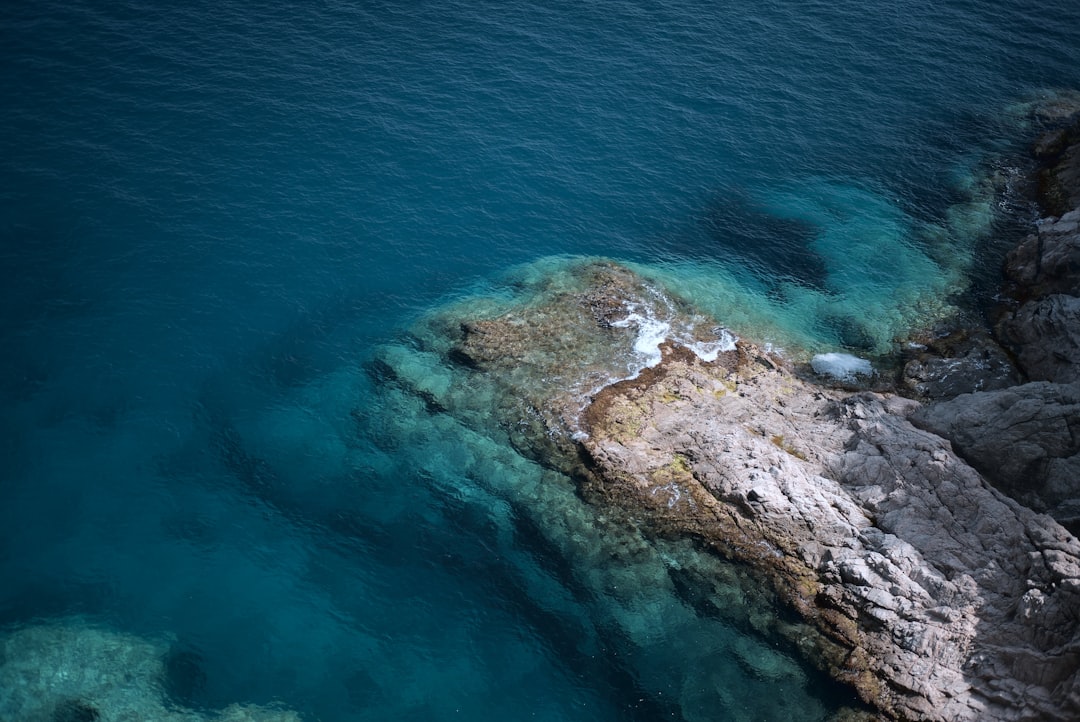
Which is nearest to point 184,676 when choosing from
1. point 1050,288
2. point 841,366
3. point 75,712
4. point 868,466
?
point 75,712

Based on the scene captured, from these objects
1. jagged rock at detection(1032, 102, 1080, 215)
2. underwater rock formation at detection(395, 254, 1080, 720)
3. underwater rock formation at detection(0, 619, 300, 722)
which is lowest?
underwater rock formation at detection(0, 619, 300, 722)

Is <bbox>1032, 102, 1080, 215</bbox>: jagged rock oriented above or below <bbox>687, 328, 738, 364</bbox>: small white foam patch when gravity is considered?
above

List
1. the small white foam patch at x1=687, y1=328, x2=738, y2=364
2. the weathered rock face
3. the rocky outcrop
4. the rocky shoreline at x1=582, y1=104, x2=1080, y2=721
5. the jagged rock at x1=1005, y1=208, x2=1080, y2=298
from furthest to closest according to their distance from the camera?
the jagged rock at x1=1005, y1=208, x2=1080, y2=298 < the small white foam patch at x1=687, y1=328, x2=738, y2=364 < the rocky outcrop < the rocky shoreline at x1=582, y1=104, x2=1080, y2=721 < the weathered rock face

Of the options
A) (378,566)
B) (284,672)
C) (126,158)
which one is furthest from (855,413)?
(126,158)

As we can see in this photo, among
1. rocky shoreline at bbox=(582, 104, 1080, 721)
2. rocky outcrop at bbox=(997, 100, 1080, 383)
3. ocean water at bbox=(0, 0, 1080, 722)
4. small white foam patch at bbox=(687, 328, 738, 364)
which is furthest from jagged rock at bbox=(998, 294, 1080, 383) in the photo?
small white foam patch at bbox=(687, 328, 738, 364)

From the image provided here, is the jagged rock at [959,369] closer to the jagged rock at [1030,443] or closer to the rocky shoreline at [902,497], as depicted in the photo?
the rocky shoreline at [902,497]

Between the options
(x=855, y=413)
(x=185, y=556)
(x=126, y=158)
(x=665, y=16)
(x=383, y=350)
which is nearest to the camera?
(x=185, y=556)

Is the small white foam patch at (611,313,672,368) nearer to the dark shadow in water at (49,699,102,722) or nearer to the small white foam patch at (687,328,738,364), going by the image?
the small white foam patch at (687,328,738,364)

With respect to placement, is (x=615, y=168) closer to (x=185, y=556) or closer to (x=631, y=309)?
(x=631, y=309)
